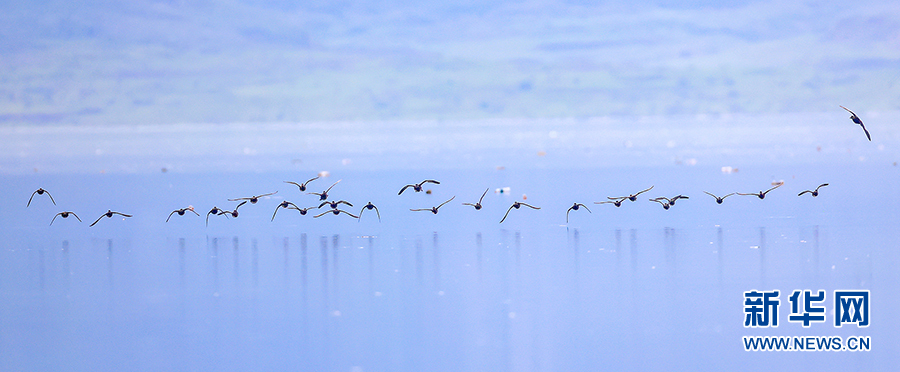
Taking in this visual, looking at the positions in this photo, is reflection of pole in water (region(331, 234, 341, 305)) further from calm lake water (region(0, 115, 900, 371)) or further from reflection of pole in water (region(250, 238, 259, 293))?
reflection of pole in water (region(250, 238, 259, 293))

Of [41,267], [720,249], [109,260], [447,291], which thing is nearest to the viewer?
[447,291]

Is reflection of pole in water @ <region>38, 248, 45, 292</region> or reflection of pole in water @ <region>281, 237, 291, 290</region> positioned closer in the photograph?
reflection of pole in water @ <region>281, 237, 291, 290</region>

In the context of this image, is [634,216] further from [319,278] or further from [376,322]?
[376,322]

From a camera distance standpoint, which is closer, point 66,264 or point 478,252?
point 66,264

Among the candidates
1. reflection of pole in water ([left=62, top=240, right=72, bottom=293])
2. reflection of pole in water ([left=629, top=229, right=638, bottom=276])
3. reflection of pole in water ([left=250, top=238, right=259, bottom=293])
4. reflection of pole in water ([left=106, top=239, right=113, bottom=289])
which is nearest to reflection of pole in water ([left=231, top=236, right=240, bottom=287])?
reflection of pole in water ([left=250, top=238, right=259, bottom=293])

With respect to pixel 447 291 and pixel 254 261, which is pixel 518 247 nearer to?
pixel 447 291

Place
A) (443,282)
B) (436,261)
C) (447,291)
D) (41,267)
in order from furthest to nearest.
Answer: (41,267)
(436,261)
(443,282)
(447,291)

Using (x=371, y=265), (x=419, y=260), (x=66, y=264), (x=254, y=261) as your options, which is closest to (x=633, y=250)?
(x=419, y=260)

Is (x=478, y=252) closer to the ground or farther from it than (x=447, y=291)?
farther from it

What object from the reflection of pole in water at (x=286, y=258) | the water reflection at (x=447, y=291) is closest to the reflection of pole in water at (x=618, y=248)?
the water reflection at (x=447, y=291)

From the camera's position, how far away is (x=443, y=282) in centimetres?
879

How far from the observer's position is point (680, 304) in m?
7.80

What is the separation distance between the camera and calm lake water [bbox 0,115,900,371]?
270 inches

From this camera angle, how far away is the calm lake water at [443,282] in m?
6.86
